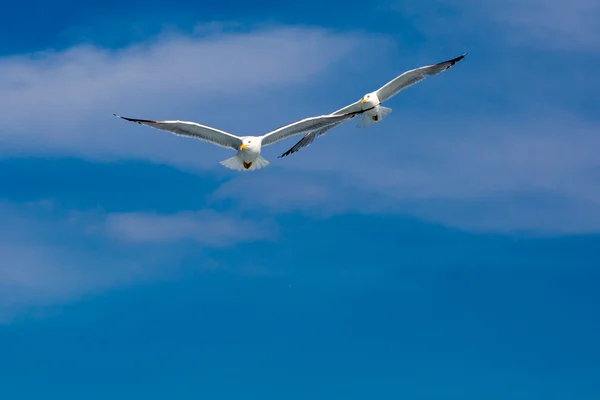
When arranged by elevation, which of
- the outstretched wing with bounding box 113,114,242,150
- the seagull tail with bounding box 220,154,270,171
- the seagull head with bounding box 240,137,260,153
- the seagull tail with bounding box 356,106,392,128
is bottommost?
the seagull tail with bounding box 220,154,270,171

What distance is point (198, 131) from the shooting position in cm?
2939

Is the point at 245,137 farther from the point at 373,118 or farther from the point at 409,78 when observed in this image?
the point at 409,78

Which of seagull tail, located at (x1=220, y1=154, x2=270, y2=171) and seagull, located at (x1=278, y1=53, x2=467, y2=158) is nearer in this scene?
seagull tail, located at (x1=220, y1=154, x2=270, y2=171)

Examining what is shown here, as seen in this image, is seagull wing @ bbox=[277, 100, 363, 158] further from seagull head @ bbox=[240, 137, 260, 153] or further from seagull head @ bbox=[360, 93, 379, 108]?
seagull head @ bbox=[240, 137, 260, 153]

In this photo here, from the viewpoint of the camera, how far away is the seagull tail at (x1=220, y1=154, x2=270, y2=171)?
A: 30047 mm

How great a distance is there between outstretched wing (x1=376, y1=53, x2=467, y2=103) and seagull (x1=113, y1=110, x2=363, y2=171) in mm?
5681

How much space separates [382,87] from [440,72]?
7.55ft

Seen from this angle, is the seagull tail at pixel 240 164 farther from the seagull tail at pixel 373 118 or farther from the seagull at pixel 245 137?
A: the seagull tail at pixel 373 118

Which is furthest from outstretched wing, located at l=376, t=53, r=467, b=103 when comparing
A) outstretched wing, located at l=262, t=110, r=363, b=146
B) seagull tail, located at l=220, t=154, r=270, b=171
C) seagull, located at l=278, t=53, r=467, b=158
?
seagull tail, located at l=220, t=154, r=270, b=171

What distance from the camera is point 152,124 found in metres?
28.5

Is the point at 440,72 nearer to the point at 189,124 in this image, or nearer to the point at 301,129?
the point at 301,129

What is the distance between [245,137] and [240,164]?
1049 millimetres

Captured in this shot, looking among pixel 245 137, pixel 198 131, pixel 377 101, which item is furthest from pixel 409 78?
pixel 198 131

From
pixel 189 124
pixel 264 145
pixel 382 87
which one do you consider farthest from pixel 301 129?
pixel 382 87
